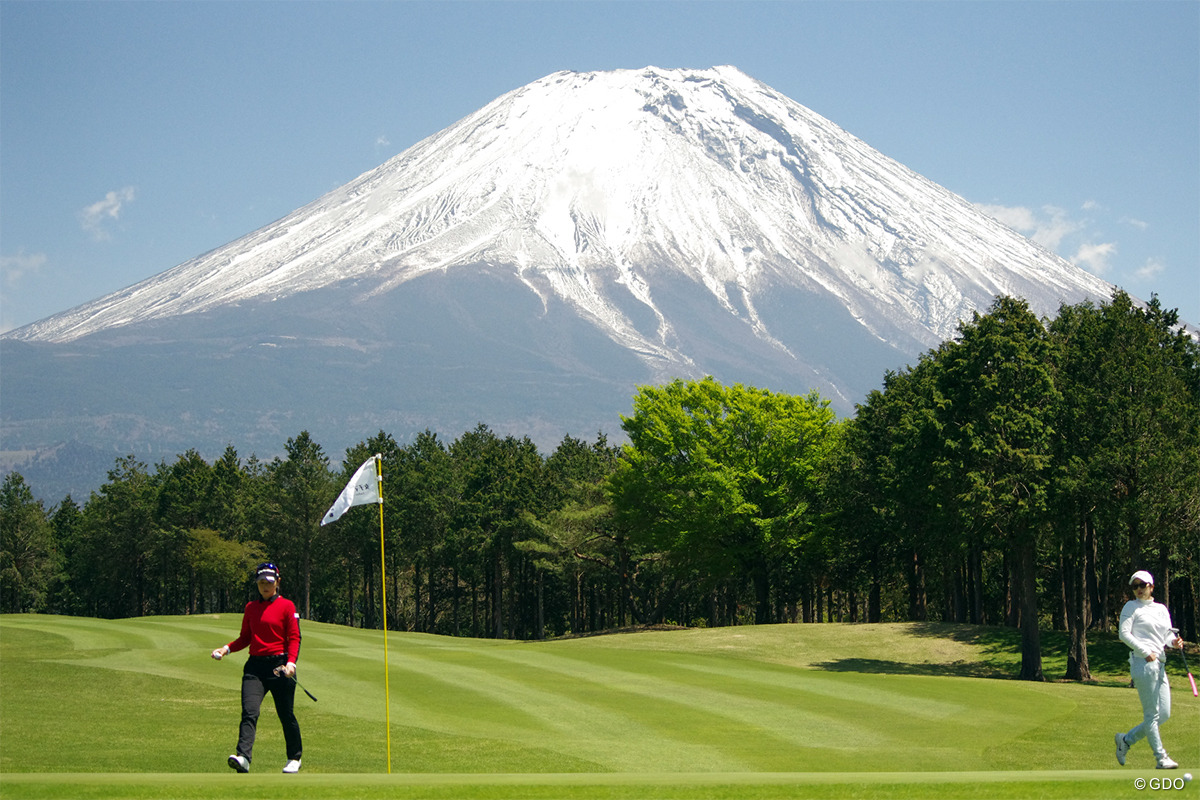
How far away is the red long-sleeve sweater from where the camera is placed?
48.8 ft

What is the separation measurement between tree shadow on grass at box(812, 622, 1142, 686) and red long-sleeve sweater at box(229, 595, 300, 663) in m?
27.2

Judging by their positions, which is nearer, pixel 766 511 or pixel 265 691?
pixel 265 691

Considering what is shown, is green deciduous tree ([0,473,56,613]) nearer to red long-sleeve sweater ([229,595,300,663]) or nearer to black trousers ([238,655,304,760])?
black trousers ([238,655,304,760])

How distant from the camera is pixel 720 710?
23.7 m

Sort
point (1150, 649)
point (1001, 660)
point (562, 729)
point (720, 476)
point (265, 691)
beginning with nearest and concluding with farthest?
point (1150, 649)
point (265, 691)
point (562, 729)
point (1001, 660)
point (720, 476)

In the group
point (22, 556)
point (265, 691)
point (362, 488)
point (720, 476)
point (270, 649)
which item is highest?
point (720, 476)

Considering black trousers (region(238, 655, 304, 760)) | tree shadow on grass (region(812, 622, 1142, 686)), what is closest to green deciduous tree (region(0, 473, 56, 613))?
tree shadow on grass (region(812, 622, 1142, 686))

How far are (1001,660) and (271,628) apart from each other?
34.2 meters

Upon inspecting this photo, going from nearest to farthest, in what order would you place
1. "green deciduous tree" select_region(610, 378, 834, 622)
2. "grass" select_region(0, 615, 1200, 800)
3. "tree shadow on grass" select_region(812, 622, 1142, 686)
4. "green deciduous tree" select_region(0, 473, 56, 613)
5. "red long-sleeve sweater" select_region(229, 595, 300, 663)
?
1. "grass" select_region(0, 615, 1200, 800)
2. "red long-sleeve sweater" select_region(229, 595, 300, 663)
3. "tree shadow on grass" select_region(812, 622, 1142, 686)
4. "green deciduous tree" select_region(610, 378, 834, 622)
5. "green deciduous tree" select_region(0, 473, 56, 613)

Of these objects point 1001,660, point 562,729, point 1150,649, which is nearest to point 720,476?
point 1001,660

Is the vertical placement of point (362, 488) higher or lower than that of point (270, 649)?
higher

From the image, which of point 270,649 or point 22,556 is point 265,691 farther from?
point 22,556

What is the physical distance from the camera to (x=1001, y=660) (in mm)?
42312

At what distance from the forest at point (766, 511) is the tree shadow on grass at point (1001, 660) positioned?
149 cm
